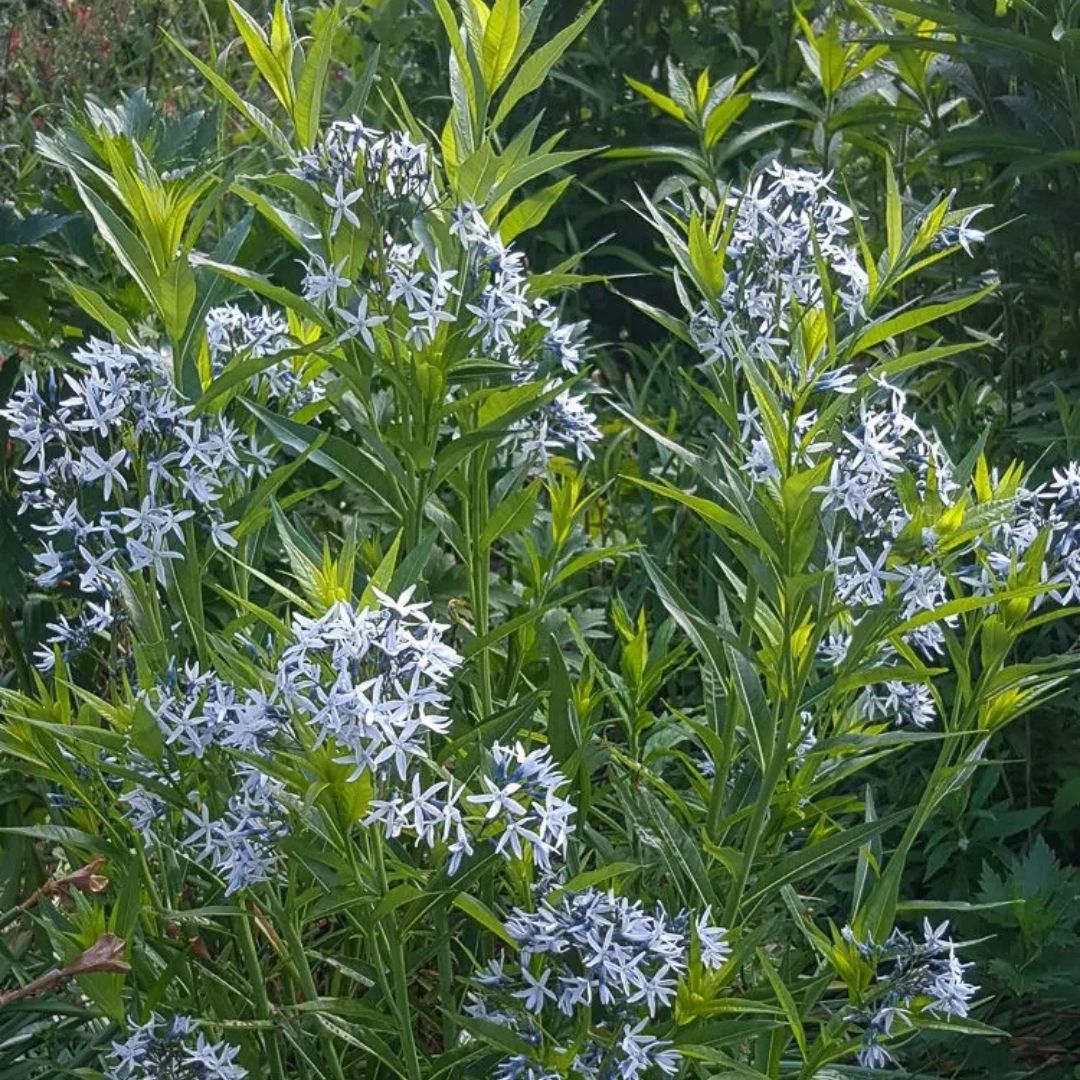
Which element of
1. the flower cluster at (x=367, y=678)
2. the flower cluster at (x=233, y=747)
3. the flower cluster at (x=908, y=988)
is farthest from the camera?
the flower cluster at (x=908, y=988)

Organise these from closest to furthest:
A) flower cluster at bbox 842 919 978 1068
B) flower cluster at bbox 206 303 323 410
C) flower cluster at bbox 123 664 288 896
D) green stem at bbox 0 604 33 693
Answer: flower cluster at bbox 123 664 288 896
flower cluster at bbox 842 919 978 1068
flower cluster at bbox 206 303 323 410
green stem at bbox 0 604 33 693

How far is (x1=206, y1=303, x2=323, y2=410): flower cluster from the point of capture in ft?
6.73

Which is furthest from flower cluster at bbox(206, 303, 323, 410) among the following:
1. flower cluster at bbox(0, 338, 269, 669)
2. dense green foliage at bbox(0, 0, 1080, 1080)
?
flower cluster at bbox(0, 338, 269, 669)

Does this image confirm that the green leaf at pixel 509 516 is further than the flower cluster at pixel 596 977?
Yes

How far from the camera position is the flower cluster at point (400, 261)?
1.69 m

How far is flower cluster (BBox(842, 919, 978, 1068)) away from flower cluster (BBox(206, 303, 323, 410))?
92 cm

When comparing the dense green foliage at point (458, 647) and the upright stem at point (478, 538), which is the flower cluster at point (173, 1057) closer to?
the dense green foliage at point (458, 647)

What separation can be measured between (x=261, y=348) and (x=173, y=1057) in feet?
2.77

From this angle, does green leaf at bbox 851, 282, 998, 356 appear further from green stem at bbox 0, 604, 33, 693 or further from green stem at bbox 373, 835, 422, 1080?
green stem at bbox 0, 604, 33, 693

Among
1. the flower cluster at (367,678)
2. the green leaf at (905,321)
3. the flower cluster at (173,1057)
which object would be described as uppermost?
the green leaf at (905,321)

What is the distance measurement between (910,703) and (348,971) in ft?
2.44

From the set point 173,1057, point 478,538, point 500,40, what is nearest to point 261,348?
point 478,538

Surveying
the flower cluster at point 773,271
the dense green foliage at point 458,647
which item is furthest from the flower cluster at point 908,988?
the flower cluster at point 773,271

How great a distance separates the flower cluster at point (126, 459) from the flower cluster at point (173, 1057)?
465 mm
